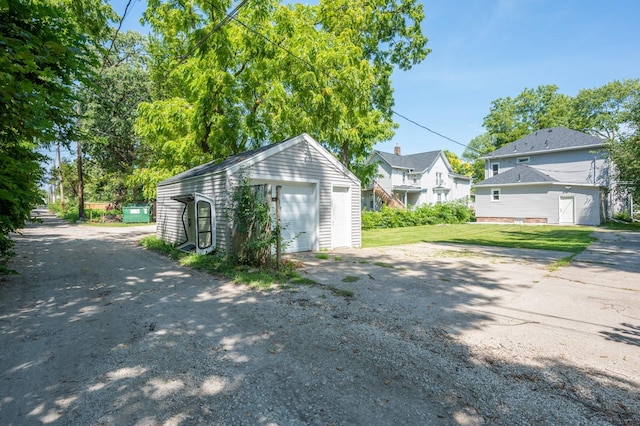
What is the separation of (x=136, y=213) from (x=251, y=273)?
2424 cm

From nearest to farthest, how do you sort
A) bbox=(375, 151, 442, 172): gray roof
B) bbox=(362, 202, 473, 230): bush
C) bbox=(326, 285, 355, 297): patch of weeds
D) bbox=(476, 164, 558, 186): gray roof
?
bbox=(326, 285, 355, 297): patch of weeds
bbox=(362, 202, 473, 230): bush
bbox=(476, 164, 558, 186): gray roof
bbox=(375, 151, 442, 172): gray roof

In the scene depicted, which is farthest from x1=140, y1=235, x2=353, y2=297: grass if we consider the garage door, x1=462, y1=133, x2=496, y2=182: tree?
x1=462, y1=133, x2=496, y2=182: tree

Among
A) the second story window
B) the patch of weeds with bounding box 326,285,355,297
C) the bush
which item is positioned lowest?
the patch of weeds with bounding box 326,285,355,297

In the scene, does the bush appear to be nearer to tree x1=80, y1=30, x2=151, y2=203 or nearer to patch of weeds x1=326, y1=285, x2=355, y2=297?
patch of weeds x1=326, y1=285, x2=355, y2=297

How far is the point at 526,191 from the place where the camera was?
84.3ft

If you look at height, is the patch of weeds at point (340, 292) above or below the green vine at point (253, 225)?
below

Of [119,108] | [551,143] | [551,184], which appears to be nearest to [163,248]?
[119,108]

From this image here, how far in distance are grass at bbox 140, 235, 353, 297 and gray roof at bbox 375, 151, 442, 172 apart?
92.3ft

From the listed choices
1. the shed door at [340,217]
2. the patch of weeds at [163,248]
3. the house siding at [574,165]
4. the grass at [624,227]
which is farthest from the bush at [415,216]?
the patch of weeds at [163,248]

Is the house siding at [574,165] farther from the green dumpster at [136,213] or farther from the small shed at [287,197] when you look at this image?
the green dumpster at [136,213]

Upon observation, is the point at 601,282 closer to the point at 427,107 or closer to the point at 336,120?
the point at 336,120

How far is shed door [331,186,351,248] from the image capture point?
11078 mm

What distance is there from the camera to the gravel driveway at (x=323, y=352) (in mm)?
2424

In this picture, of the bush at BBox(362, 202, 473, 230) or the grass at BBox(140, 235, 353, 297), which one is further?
the bush at BBox(362, 202, 473, 230)
